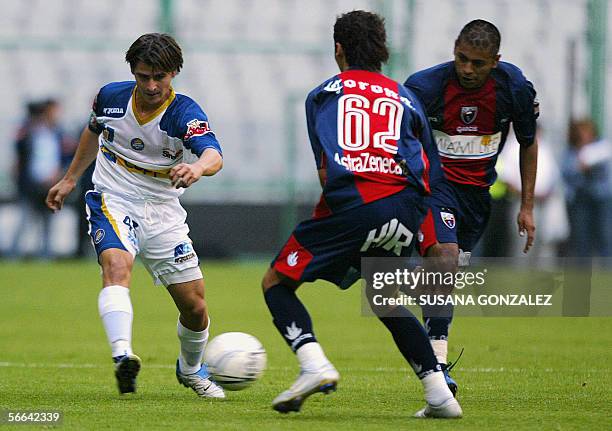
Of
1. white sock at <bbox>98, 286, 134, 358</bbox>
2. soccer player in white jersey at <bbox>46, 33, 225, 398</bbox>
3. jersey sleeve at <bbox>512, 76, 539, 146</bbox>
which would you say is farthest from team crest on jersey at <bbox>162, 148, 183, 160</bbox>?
jersey sleeve at <bbox>512, 76, 539, 146</bbox>

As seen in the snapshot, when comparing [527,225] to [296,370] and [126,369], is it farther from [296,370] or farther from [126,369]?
[126,369]

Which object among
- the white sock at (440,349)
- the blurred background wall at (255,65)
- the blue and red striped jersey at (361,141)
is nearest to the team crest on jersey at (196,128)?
the blue and red striped jersey at (361,141)

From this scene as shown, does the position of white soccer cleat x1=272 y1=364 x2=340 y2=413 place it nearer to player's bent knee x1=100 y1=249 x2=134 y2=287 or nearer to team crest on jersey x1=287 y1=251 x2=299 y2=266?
team crest on jersey x1=287 y1=251 x2=299 y2=266

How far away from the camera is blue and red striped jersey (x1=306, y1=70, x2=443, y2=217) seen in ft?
18.6

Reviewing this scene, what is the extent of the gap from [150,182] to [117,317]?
3.24ft

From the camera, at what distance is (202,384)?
700 centimetres

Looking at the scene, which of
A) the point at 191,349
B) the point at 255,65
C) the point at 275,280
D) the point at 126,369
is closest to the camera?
the point at 275,280

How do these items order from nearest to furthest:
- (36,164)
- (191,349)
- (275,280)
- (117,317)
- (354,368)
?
(275,280)
(117,317)
(191,349)
(354,368)
(36,164)

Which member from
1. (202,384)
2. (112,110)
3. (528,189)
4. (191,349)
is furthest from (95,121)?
(528,189)

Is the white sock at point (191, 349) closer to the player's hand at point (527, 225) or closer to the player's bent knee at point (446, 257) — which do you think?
the player's bent knee at point (446, 257)

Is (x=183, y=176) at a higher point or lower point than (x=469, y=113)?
lower

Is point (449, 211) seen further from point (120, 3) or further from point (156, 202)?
point (120, 3)

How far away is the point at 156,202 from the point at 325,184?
158 cm

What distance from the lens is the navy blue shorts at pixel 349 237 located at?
566 cm
